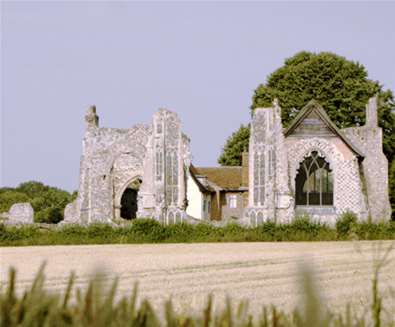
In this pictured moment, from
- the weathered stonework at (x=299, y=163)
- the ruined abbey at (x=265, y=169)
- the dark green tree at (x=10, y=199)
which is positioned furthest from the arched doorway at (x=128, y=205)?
the dark green tree at (x=10, y=199)

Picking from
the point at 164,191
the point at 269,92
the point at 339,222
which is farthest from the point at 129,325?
the point at 269,92

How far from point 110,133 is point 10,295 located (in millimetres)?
34465

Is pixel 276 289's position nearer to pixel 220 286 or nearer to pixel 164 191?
pixel 220 286

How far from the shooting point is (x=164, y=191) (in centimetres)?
3325

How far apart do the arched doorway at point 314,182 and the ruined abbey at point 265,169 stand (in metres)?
0.04

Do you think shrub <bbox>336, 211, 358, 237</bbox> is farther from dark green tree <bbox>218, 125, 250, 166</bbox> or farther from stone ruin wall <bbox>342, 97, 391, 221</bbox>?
dark green tree <bbox>218, 125, 250, 166</bbox>

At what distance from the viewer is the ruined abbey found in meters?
33.0

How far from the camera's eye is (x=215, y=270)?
16.2m

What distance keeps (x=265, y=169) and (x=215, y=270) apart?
17206 mm

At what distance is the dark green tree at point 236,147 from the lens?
155ft

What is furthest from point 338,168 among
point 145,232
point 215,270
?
point 215,270

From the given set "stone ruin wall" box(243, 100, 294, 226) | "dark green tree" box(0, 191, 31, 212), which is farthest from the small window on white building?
"dark green tree" box(0, 191, 31, 212)

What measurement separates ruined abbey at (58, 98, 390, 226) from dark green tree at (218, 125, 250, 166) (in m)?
9.95

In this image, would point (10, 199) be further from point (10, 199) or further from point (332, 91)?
point (332, 91)
